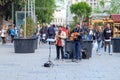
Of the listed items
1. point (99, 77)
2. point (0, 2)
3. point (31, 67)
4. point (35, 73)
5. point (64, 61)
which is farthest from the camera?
point (0, 2)

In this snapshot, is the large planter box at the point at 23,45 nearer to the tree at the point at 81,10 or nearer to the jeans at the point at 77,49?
the jeans at the point at 77,49

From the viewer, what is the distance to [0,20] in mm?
63219

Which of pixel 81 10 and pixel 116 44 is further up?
pixel 81 10

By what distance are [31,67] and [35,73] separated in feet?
8.00

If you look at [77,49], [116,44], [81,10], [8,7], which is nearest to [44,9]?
[81,10]

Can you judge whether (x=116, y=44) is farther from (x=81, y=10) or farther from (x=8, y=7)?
(x=81, y=10)

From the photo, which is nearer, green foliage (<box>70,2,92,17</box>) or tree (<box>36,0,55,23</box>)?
tree (<box>36,0,55,23</box>)

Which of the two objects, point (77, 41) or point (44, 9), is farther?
point (44, 9)

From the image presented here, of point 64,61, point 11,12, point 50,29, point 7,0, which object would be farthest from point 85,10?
point 64,61

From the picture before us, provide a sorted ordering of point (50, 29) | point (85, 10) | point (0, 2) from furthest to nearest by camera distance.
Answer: point (85, 10)
point (0, 2)
point (50, 29)

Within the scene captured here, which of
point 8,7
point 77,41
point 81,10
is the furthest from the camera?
point 81,10

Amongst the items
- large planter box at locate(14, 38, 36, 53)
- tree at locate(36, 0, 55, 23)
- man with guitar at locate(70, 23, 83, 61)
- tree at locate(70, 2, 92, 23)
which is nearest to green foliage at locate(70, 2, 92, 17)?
tree at locate(70, 2, 92, 23)

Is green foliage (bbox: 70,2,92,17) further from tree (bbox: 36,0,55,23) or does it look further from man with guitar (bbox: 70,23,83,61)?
man with guitar (bbox: 70,23,83,61)

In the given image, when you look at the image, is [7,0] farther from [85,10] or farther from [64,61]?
[85,10]
